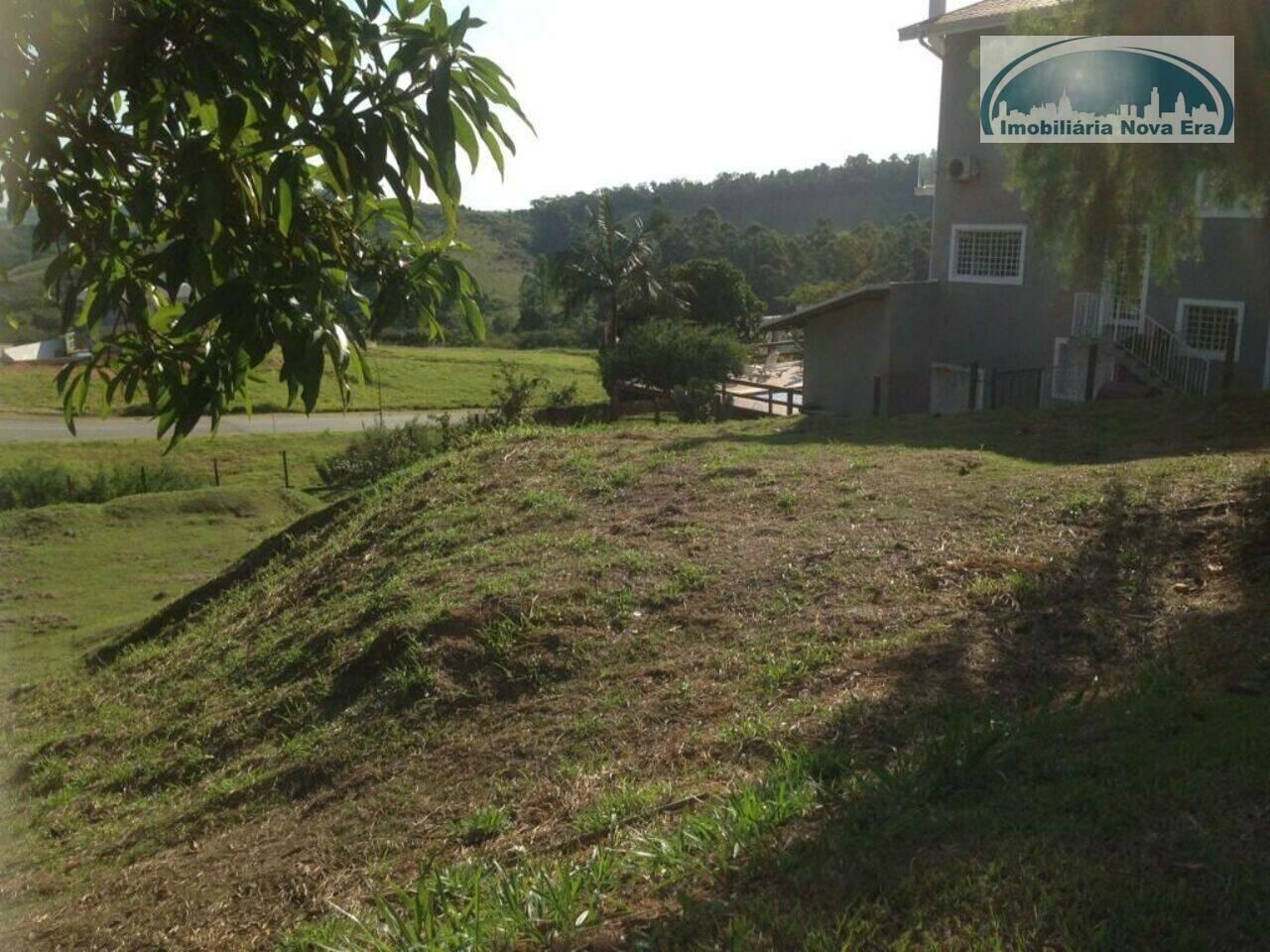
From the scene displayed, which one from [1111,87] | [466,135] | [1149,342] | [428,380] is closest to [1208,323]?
[1149,342]

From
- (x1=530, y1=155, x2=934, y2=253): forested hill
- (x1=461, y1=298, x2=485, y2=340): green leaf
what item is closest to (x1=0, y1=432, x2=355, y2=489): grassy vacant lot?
(x1=461, y1=298, x2=485, y2=340): green leaf

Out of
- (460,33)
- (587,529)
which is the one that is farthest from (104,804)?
(460,33)

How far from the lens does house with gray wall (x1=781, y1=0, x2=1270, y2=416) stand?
20047mm

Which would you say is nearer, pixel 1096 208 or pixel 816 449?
pixel 816 449

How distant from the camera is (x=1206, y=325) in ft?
68.2

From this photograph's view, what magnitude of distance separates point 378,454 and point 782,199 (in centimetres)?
7385

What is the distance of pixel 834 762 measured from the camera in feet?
14.2

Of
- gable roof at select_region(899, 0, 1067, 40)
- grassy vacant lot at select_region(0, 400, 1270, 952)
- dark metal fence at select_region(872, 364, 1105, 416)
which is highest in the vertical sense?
gable roof at select_region(899, 0, 1067, 40)

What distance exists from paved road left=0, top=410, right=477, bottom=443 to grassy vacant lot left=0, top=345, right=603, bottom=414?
2.12 ft

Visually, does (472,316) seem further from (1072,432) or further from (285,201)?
(1072,432)

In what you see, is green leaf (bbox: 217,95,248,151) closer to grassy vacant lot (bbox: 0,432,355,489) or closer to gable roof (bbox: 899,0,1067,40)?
gable roof (bbox: 899,0,1067,40)

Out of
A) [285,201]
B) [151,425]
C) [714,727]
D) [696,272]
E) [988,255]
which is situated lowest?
[151,425]

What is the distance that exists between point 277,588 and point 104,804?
12.8 feet

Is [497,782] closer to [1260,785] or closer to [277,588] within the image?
[1260,785]
